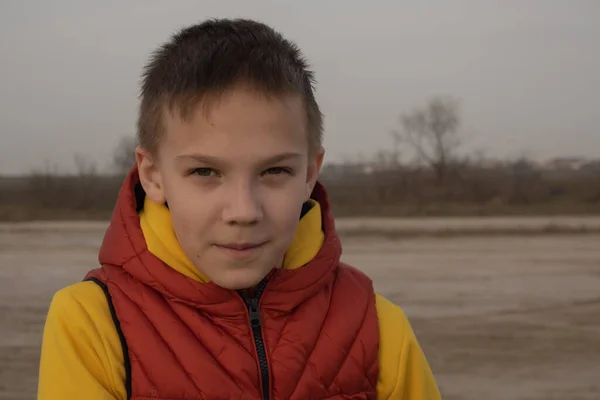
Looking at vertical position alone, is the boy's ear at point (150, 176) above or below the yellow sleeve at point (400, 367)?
above

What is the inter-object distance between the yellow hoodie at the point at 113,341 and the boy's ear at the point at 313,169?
0.47 ft

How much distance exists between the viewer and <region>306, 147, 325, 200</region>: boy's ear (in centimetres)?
171

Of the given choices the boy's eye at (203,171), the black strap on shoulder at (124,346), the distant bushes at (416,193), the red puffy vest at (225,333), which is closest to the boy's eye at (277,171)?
the boy's eye at (203,171)

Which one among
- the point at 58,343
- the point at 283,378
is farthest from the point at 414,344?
the point at 58,343

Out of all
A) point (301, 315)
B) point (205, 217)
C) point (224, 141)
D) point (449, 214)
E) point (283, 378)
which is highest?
point (224, 141)

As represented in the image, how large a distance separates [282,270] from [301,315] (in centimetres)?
12

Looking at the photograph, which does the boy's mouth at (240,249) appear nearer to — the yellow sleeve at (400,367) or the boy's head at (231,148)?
the boy's head at (231,148)

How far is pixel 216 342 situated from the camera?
158 cm

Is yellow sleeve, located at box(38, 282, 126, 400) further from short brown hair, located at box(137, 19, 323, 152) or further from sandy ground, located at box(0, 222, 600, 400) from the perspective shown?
sandy ground, located at box(0, 222, 600, 400)

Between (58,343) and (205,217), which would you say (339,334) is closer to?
(205,217)

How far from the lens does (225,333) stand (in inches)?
63.0

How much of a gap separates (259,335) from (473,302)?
188 inches

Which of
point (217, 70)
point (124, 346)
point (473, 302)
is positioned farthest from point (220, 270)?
point (473, 302)

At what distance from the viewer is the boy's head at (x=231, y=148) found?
58.4 inches
